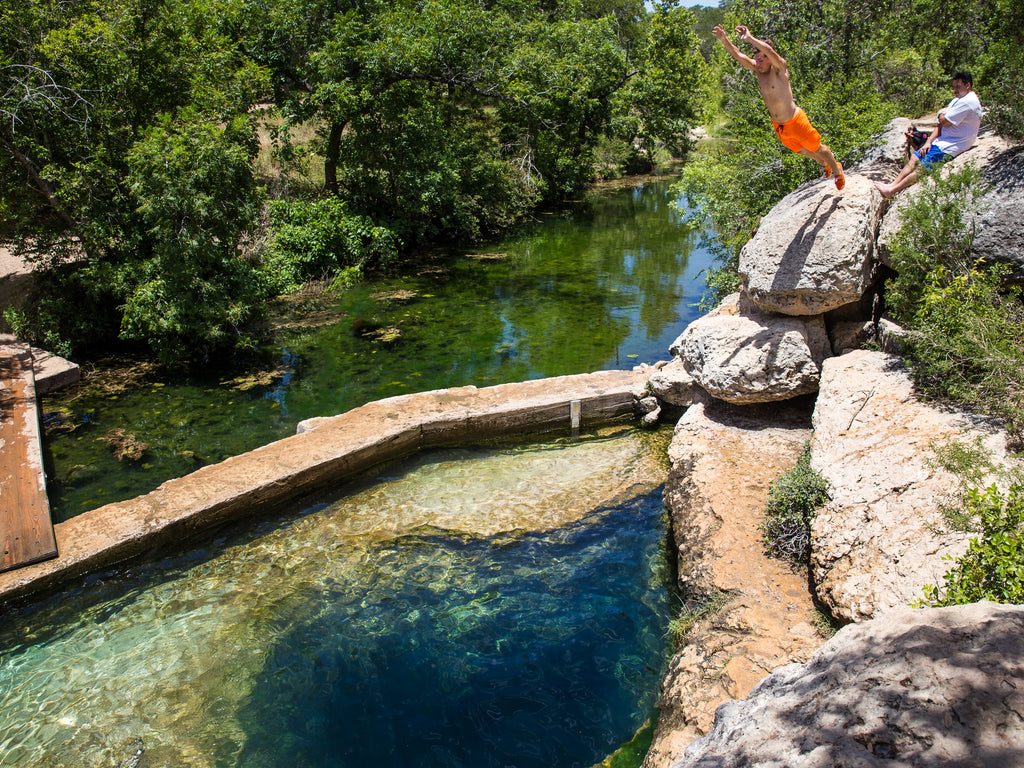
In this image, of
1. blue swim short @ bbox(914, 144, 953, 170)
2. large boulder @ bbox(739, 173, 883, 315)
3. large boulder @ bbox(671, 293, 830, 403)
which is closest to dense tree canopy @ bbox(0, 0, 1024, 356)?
blue swim short @ bbox(914, 144, 953, 170)

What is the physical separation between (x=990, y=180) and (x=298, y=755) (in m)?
7.46

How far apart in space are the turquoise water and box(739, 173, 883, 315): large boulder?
400 cm

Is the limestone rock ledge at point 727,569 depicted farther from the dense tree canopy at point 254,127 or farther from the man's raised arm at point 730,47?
the dense tree canopy at point 254,127

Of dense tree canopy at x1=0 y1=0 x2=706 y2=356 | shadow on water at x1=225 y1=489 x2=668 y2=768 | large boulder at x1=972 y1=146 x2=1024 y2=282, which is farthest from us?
dense tree canopy at x1=0 y1=0 x2=706 y2=356

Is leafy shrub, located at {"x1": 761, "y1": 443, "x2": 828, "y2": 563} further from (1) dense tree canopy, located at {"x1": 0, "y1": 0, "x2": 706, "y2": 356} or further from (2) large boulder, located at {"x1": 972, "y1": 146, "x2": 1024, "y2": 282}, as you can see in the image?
(1) dense tree canopy, located at {"x1": 0, "y1": 0, "x2": 706, "y2": 356}

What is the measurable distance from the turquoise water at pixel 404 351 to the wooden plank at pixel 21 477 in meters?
0.50

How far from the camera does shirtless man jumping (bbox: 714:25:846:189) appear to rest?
5523mm

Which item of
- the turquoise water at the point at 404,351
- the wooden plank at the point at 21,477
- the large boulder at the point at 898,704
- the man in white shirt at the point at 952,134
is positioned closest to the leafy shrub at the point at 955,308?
the man in white shirt at the point at 952,134

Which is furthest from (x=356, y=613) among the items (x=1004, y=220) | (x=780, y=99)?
(x=1004, y=220)

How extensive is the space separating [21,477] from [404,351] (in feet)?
19.2

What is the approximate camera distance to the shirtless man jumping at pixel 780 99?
5.52 m

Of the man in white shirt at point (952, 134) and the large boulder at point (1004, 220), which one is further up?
the man in white shirt at point (952, 134)

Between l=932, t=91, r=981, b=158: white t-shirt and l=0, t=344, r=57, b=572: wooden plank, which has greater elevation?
l=932, t=91, r=981, b=158: white t-shirt

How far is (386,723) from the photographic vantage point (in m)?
4.77
